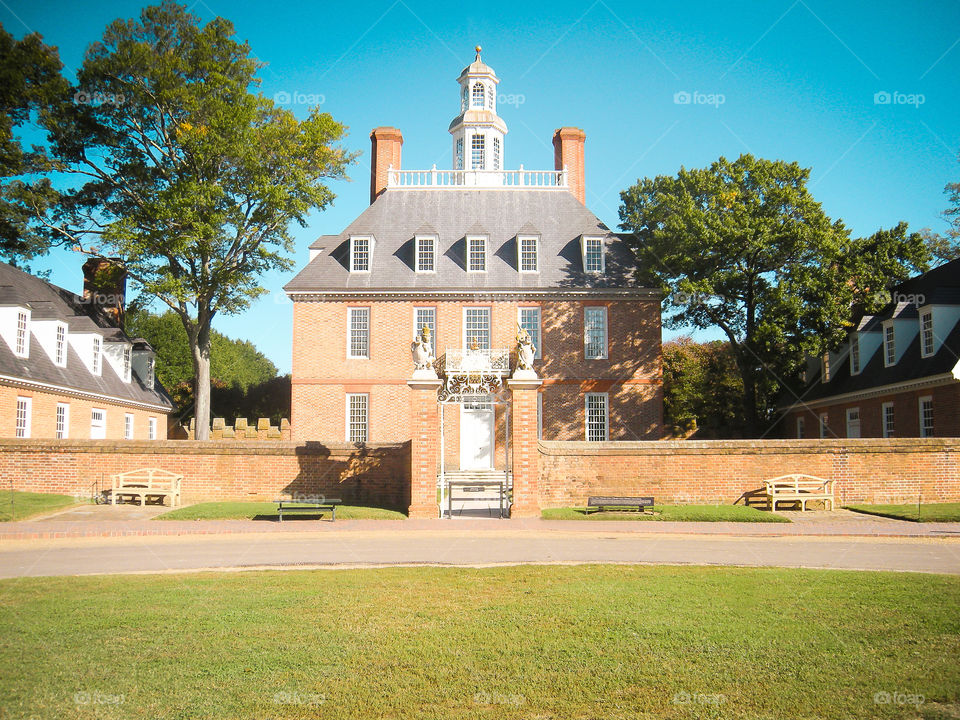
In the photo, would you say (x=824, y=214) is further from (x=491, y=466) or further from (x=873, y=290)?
(x=491, y=466)

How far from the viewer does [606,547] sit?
1499cm

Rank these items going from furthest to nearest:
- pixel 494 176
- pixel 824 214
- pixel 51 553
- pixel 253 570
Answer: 1. pixel 494 176
2. pixel 824 214
3. pixel 51 553
4. pixel 253 570

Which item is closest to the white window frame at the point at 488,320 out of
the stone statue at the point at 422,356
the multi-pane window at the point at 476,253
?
the multi-pane window at the point at 476,253

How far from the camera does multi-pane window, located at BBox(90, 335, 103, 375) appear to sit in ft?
105

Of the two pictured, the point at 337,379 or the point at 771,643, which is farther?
the point at 337,379

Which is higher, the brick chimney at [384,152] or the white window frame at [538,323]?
the brick chimney at [384,152]

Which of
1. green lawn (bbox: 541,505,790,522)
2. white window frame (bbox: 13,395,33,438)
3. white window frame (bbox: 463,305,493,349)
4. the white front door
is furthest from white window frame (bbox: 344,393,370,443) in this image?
green lawn (bbox: 541,505,790,522)

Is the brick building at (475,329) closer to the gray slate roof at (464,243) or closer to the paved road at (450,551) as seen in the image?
the gray slate roof at (464,243)

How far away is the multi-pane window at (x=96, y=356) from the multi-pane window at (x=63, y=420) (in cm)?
322

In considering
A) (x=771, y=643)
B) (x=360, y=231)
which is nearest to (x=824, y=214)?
(x=360, y=231)

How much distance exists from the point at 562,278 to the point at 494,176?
8216mm

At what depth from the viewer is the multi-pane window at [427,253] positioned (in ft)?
113

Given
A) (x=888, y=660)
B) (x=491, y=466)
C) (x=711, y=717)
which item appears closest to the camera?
(x=711, y=717)

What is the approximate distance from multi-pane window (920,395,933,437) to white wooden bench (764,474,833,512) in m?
6.10
